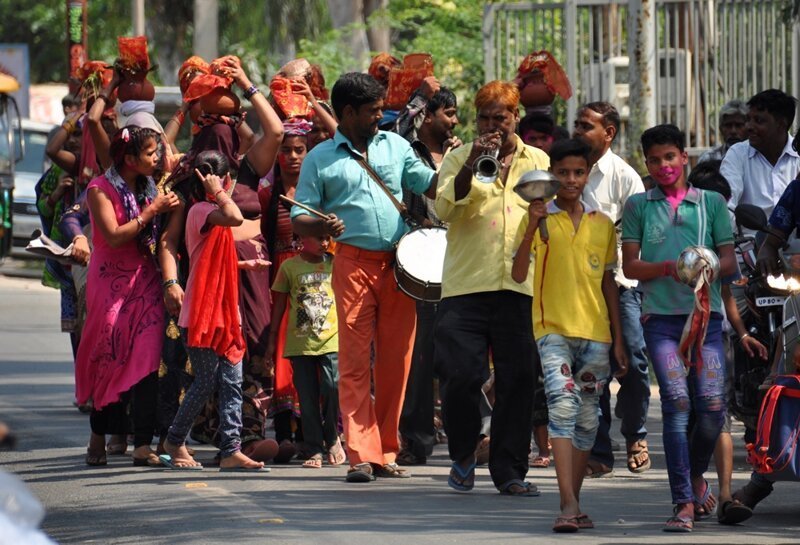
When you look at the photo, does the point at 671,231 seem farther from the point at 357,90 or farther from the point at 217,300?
the point at 217,300

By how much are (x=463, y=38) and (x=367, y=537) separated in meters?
18.3

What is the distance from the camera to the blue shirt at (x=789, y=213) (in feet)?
28.9

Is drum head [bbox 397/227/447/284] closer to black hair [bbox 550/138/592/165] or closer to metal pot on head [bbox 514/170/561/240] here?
black hair [bbox 550/138/592/165]

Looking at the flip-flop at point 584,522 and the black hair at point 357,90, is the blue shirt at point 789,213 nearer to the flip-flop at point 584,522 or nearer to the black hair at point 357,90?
the flip-flop at point 584,522

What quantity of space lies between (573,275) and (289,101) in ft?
10.8

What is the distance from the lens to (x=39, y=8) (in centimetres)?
5019

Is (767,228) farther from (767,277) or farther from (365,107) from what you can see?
(365,107)

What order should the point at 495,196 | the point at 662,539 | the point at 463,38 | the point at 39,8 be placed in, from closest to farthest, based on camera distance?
the point at 662,539, the point at 495,196, the point at 463,38, the point at 39,8

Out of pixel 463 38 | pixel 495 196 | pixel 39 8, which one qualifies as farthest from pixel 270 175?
pixel 39 8

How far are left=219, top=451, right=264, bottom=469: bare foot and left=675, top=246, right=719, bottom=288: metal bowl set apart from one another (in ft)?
9.98

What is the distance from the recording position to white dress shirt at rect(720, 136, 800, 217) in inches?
431

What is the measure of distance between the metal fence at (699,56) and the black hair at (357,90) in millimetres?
7959

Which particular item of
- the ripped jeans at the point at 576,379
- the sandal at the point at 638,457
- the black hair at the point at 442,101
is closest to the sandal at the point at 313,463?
the sandal at the point at 638,457

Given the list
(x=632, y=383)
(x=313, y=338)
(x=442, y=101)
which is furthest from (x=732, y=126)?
(x=313, y=338)
